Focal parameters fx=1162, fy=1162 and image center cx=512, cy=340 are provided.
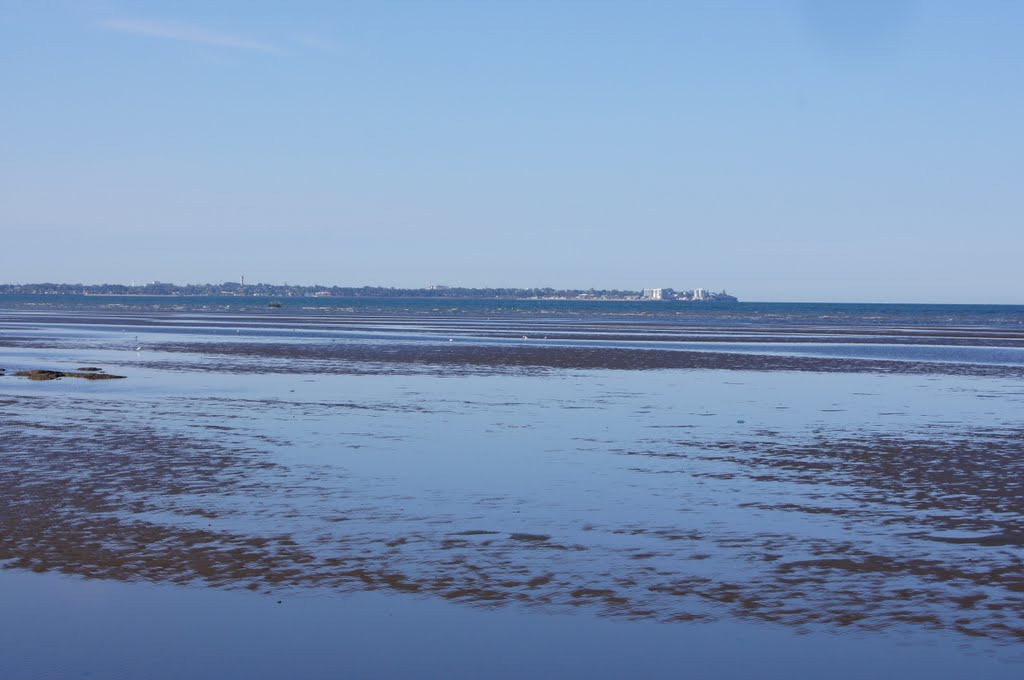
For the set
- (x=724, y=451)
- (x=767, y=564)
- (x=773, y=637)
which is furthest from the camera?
(x=724, y=451)

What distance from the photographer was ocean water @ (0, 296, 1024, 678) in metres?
9.70

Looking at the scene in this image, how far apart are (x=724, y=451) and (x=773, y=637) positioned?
37.0 ft

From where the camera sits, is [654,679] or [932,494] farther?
[932,494]

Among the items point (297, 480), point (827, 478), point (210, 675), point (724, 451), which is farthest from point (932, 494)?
point (210, 675)

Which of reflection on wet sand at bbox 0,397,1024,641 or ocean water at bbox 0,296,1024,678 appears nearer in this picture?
ocean water at bbox 0,296,1024,678

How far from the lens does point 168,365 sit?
137 ft

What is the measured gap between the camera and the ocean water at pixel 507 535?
9695 millimetres

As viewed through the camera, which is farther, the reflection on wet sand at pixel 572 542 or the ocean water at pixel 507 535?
the reflection on wet sand at pixel 572 542

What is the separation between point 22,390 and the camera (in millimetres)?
30969

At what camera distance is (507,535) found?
540 inches

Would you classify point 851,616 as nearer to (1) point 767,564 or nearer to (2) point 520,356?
(1) point 767,564

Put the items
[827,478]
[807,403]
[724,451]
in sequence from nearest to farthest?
[827,478] → [724,451] → [807,403]

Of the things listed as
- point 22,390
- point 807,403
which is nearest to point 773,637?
point 807,403

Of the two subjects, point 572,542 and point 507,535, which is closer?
point 572,542
